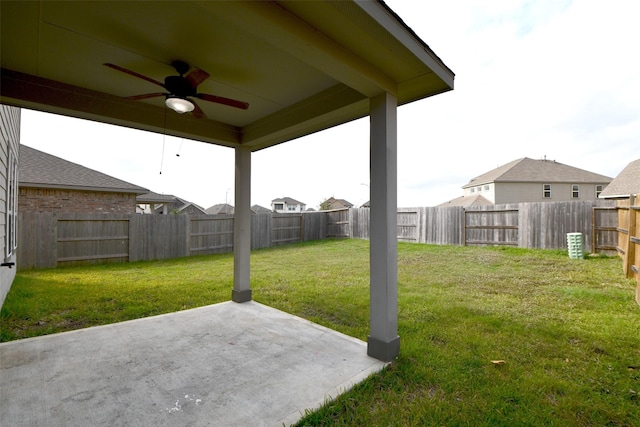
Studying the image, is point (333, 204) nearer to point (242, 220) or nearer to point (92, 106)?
point (242, 220)

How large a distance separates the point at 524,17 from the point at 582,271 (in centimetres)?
541

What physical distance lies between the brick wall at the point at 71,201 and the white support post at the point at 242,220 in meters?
8.97

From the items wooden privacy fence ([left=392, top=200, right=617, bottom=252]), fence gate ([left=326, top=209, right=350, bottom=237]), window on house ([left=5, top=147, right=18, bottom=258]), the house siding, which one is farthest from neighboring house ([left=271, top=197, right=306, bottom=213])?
window on house ([left=5, top=147, right=18, bottom=258])

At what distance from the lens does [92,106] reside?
2922 millimetres

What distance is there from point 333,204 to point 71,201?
3607 cm

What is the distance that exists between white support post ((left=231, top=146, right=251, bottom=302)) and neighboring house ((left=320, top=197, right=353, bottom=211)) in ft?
119

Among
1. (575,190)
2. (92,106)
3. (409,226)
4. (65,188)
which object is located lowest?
(409,226)

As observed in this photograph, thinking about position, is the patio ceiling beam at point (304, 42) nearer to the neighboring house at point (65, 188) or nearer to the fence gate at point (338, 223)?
the neighboring house at point (65, 188)

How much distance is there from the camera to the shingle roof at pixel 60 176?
909cm

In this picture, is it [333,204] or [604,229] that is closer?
[604,229]

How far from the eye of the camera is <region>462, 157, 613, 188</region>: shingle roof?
19516 mm

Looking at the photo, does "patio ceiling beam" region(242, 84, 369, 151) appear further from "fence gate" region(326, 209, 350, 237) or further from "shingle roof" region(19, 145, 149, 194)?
"fence gate" region(326, 209, 350, 237)

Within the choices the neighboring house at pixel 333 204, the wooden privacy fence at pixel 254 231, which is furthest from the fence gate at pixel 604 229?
the neighboring house at pixel 333 204

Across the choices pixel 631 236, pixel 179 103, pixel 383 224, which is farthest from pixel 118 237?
pixel 631 236
